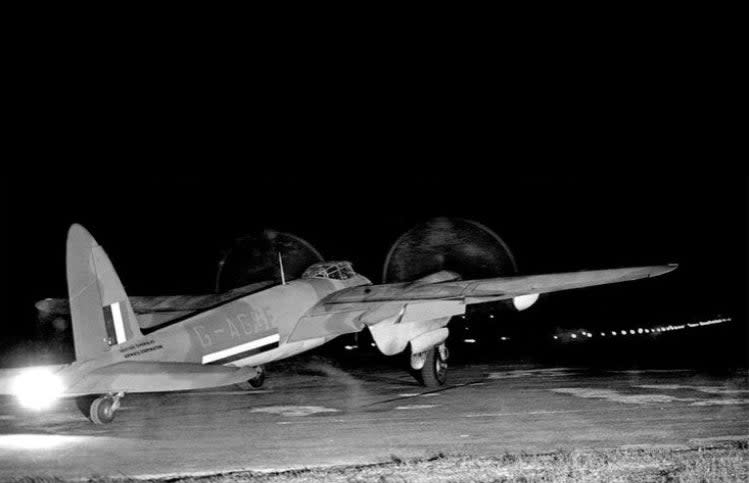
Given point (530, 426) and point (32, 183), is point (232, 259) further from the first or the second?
point (32, 183)

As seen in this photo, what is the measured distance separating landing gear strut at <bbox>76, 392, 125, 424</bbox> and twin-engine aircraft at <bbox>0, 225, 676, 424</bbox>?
0.06ft

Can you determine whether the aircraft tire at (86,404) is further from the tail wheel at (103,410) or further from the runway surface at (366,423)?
the runway surface at (366,423)

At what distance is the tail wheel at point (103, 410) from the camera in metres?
16.7

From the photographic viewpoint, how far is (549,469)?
11555mm

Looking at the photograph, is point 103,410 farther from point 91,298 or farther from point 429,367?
point 429,367

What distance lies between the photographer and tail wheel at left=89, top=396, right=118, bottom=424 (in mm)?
16703

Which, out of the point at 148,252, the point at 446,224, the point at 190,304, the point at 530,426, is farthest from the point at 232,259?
the point at 148,252

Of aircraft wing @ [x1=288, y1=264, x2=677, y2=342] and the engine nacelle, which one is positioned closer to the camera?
aircraft wing @ [x1=288, y1=264, x2=677, y2=342]

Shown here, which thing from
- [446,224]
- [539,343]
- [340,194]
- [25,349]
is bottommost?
[539,343]

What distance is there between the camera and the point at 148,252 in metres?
59.5

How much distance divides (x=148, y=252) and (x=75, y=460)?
4730 centimetres

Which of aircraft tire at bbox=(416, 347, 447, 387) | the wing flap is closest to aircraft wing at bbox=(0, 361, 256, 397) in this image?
the wing flap

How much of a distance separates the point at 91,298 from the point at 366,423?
5158 millimetres

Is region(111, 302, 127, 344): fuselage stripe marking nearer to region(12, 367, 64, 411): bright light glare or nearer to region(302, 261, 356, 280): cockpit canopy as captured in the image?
region(12, 367, 64, 411): bright light glare
